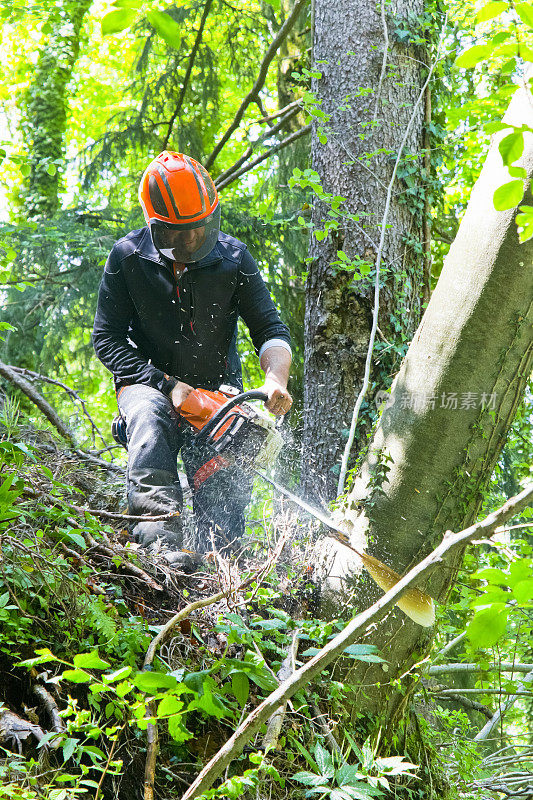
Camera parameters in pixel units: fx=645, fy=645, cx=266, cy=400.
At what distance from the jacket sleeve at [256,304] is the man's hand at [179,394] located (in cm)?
51

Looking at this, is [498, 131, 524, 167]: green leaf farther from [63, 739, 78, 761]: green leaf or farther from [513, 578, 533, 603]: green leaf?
[63, 739, 78, 761]: green leaf

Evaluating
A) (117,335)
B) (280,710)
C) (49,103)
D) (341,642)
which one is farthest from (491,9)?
(49,103)

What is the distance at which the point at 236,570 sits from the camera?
2.25m

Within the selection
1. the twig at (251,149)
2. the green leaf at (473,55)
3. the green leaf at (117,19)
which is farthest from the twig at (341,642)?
the twig at (251,149)

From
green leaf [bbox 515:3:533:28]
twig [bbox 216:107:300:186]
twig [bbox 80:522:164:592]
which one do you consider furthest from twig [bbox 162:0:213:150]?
green leaf [bbox 515:3:533:28]

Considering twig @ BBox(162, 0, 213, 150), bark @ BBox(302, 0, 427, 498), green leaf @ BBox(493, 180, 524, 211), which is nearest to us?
green leaf @ BBox(493, 180, 524, 211)

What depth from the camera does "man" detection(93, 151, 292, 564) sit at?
122 inches

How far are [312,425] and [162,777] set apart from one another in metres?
2.02

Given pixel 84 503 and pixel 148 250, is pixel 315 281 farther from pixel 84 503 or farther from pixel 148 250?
pixel 84 503

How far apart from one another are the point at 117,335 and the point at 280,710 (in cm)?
215

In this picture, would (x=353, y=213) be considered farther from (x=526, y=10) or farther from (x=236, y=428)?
(x=526, y=10)

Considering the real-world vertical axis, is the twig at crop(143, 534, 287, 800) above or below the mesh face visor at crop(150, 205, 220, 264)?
below

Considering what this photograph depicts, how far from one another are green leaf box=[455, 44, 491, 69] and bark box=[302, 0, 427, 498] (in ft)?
6.88

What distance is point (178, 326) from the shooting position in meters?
3.39
